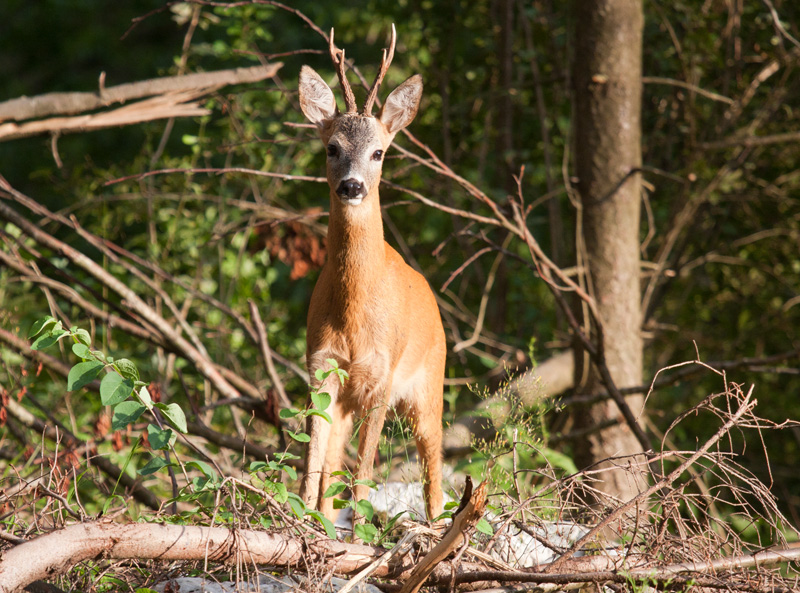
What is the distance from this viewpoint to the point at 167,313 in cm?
678

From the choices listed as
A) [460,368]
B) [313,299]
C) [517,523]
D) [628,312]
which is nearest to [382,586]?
[517,523]

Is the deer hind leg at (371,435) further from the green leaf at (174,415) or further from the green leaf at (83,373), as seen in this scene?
the green leaf at (83,373)

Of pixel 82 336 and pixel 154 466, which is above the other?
pixel 82 336

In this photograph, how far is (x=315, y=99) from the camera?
392cm

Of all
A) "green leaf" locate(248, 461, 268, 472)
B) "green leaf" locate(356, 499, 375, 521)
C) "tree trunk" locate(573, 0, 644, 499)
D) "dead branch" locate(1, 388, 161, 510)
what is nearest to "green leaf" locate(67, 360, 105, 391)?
"green leaf" locate(248, 461, 268, 472)

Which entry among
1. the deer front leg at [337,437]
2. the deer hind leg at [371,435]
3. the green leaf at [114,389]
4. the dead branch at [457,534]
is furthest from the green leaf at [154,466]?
the deer front leg at [337,437]

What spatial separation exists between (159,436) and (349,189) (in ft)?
4.45

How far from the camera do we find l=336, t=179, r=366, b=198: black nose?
340 cm

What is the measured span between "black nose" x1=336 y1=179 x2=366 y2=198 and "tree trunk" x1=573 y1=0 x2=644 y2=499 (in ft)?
7.29

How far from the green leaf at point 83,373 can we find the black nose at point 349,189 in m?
1.32

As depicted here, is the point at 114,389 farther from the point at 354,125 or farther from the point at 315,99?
the point at 315,99

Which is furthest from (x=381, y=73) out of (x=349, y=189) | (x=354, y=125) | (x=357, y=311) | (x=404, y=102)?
(x=357, y=311)

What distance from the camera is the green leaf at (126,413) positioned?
2.43 meters

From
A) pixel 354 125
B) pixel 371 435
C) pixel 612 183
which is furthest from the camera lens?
pixel 612 183
